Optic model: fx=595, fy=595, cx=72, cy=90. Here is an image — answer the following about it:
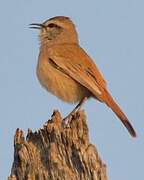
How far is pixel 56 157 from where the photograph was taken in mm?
6672

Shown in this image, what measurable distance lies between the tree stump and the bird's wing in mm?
2661

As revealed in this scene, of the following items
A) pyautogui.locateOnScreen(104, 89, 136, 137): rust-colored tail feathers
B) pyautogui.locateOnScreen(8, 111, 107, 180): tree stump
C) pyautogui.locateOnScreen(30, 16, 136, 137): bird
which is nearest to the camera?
pyautogui.locateOnScreen(8, 111, 107, 180): tree stump

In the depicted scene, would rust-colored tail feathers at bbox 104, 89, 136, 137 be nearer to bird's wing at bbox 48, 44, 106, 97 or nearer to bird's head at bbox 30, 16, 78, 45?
bird's wing at bbox 48, 44, 106, 97

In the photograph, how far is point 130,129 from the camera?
9.24 meters

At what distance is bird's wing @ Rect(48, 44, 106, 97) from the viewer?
9695 millimetres

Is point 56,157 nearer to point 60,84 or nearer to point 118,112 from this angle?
point 118,112

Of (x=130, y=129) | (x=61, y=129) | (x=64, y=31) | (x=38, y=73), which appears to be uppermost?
(x=64, y=31)

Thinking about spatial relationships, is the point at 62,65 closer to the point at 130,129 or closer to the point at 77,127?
the point at 130,129

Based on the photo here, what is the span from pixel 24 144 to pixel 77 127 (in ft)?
2.65

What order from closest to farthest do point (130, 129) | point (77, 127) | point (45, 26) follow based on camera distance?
point (77, 127)
point (130, 129)
point (45, 26)

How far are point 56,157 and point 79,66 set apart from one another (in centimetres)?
353

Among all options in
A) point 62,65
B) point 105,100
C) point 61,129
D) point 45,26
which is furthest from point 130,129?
point 45,26

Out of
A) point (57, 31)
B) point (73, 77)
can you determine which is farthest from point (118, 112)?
point (57, 31)

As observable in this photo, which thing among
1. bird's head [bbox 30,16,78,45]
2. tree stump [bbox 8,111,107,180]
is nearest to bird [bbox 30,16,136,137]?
bird's head [bbox 30,16,78,45]
